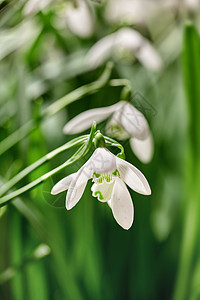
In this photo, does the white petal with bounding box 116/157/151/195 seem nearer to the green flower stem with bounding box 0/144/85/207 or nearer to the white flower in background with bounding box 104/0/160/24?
the green flower stem with bounding box 0/144/85/207

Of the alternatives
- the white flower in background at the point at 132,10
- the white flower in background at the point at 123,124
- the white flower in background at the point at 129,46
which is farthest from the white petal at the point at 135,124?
the white flower in background at the point at 132,10

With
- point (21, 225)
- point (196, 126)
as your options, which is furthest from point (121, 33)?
point (21, 225)

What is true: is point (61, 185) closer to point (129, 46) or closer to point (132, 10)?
point (129, 46)

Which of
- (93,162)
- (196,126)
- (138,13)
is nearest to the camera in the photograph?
(93,162)

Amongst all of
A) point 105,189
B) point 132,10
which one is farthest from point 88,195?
point 132,10

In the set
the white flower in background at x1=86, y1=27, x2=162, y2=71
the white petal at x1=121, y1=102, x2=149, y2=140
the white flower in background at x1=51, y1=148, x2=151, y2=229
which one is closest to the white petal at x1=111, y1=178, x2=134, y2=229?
the white flower in background at x1=51, y1=148, x2=151, y2=229

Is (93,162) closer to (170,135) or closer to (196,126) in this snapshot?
(196,126)
